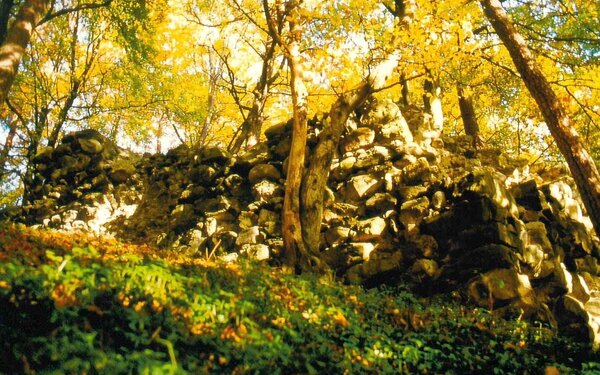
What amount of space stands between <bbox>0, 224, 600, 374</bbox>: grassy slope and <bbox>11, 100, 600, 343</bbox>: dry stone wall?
127 centimetres

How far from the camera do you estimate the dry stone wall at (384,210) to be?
24.0 ft

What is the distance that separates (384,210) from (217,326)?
Result: 6298mm

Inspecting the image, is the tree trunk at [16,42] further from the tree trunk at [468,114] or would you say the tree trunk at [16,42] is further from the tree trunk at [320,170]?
the tree trunk at [468,114]

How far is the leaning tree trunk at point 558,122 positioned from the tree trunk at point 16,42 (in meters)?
11.0

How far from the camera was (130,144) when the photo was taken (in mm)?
24719

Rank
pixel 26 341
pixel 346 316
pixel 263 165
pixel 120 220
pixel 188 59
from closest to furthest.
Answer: pixel 26 341 → pixel 346 316 → pixel 263 165 → pixel 120 220 → pixel 188 59

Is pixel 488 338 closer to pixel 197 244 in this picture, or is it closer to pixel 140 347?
pixel 140 347

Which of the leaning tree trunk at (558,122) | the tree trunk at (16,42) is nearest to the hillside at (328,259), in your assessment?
the leaning tree trunk at (558,122)

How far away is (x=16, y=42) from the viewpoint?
896cm

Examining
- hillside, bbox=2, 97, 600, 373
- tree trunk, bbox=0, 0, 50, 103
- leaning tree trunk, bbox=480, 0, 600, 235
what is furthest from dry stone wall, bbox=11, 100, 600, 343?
tree trunk, bbox=0, 0, 50, 103

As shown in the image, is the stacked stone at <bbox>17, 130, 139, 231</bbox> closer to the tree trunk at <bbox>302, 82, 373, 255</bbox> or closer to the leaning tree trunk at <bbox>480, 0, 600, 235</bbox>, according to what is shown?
the tree trunk at <bbox>302, 82, 373, 255</bbox>

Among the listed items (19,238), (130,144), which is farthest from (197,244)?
(130,144)

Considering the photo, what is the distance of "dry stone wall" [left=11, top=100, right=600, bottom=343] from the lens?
7309 mm

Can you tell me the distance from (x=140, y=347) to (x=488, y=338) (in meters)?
4.89
